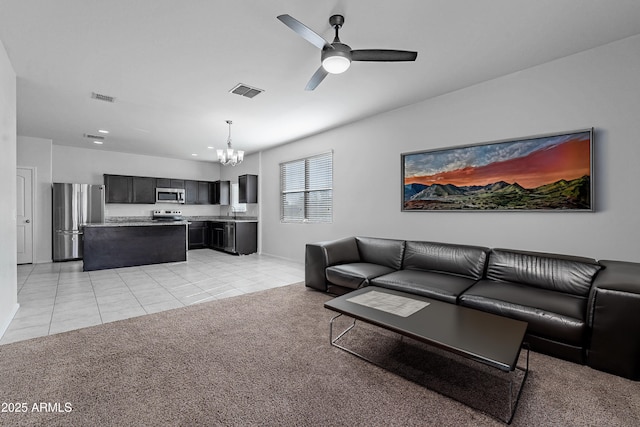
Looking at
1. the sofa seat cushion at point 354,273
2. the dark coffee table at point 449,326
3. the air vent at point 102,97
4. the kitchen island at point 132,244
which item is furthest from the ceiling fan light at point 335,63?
the kitchen island at point 132,244

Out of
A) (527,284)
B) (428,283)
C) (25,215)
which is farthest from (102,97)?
(527,284)

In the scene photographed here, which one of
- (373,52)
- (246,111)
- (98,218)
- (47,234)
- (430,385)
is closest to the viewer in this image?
(430,385)

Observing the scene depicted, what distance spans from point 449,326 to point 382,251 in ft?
6.91

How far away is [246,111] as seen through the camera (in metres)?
4.49

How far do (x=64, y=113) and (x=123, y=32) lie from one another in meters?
3.13

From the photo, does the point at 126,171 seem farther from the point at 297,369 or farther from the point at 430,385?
the point at 430,385

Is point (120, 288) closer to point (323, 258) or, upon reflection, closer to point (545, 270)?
point (323, 258)

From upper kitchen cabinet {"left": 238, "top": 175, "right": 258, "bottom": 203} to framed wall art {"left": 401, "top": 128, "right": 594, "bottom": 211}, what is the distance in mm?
4451

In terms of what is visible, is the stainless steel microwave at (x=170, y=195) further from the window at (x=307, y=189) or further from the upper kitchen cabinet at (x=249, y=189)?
the window at (x=307, y=189)

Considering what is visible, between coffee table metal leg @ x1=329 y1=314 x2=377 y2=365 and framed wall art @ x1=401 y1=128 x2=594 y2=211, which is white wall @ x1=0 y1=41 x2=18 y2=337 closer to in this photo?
coffee table metal leg @ x1=329 y1=314 x2=377 y2=365

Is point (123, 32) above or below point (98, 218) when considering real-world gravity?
above

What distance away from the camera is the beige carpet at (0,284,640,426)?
1612 mm

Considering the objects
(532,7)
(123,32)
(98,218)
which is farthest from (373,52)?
(98,218)

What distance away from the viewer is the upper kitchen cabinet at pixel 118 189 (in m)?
7.25
